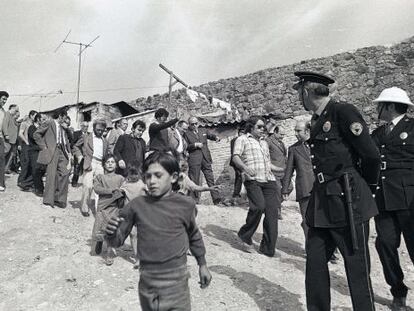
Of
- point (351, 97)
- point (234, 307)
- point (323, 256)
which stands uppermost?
point (351, 97)

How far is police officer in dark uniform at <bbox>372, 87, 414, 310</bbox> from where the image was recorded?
15.3ft

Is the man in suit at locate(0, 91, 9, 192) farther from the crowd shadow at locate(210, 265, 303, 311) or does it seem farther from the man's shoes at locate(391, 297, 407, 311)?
the man's shoes at locate(391, 297, 407, 311)

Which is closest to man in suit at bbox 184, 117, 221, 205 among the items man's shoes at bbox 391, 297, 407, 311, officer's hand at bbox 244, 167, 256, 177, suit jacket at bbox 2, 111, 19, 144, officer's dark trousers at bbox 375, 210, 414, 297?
officer's hand at bbox 244, 167, 256, 177

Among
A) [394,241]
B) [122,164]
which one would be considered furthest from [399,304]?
[122,164]

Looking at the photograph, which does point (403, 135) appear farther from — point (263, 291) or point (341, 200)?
point (263, 291)

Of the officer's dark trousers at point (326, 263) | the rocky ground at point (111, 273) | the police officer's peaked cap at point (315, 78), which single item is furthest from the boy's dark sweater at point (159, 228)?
the rocky ground at point (111, 273)

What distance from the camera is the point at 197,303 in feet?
15.2

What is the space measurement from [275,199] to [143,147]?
3.13m

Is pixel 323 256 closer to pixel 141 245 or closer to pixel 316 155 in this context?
pixel 316 155

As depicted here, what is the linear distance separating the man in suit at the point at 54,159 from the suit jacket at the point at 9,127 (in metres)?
1.36

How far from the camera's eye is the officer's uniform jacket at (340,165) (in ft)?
11.7

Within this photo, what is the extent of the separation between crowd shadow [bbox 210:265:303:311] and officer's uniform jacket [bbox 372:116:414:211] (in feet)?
4.52

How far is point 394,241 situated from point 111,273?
10.7ft

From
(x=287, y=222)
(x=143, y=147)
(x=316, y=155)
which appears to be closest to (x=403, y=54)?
(x=287, y=222)
